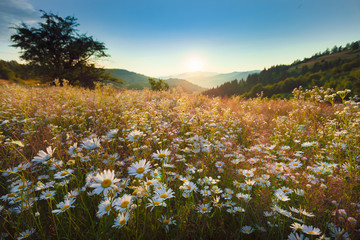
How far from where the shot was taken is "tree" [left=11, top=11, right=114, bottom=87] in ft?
63.4

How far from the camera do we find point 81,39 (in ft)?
70.1

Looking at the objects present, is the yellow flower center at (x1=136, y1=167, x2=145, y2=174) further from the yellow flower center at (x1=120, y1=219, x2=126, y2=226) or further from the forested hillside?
the forested hillside

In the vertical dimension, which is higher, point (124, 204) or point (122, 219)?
point (124, 204)

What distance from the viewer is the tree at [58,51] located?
1933 centimetres

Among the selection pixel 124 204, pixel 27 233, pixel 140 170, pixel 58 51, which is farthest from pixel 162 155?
pixel 58 51

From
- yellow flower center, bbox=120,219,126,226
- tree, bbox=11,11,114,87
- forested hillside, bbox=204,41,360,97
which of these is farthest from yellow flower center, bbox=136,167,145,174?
forested hillside, bbox=204,41,360,97

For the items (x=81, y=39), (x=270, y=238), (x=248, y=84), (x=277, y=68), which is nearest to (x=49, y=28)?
→ (x=81, y=39)

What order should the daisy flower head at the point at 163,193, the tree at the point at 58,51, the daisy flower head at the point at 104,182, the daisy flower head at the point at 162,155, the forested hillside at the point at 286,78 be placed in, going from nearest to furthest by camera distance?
the daisy flower head at the point at 104,182
the daisy flower head at the point at 163,193
the daisy flower head at the point at 162,155
the tree at the point at 58,51
the forested hillside at the point at 286,78

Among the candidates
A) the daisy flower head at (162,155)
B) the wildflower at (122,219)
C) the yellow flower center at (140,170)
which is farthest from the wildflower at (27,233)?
the daisy flower head at (162,155)

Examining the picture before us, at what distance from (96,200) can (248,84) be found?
71818 millimetres

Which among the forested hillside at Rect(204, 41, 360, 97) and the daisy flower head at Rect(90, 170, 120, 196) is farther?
the forested hillside at Rect(204, 41, 360, 97)

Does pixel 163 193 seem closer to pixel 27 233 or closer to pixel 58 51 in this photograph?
pixel 27 233

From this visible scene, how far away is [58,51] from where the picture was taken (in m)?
21.0

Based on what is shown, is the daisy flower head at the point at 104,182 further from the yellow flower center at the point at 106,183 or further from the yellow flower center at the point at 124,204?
the yellow flower center at the point at 124,204
